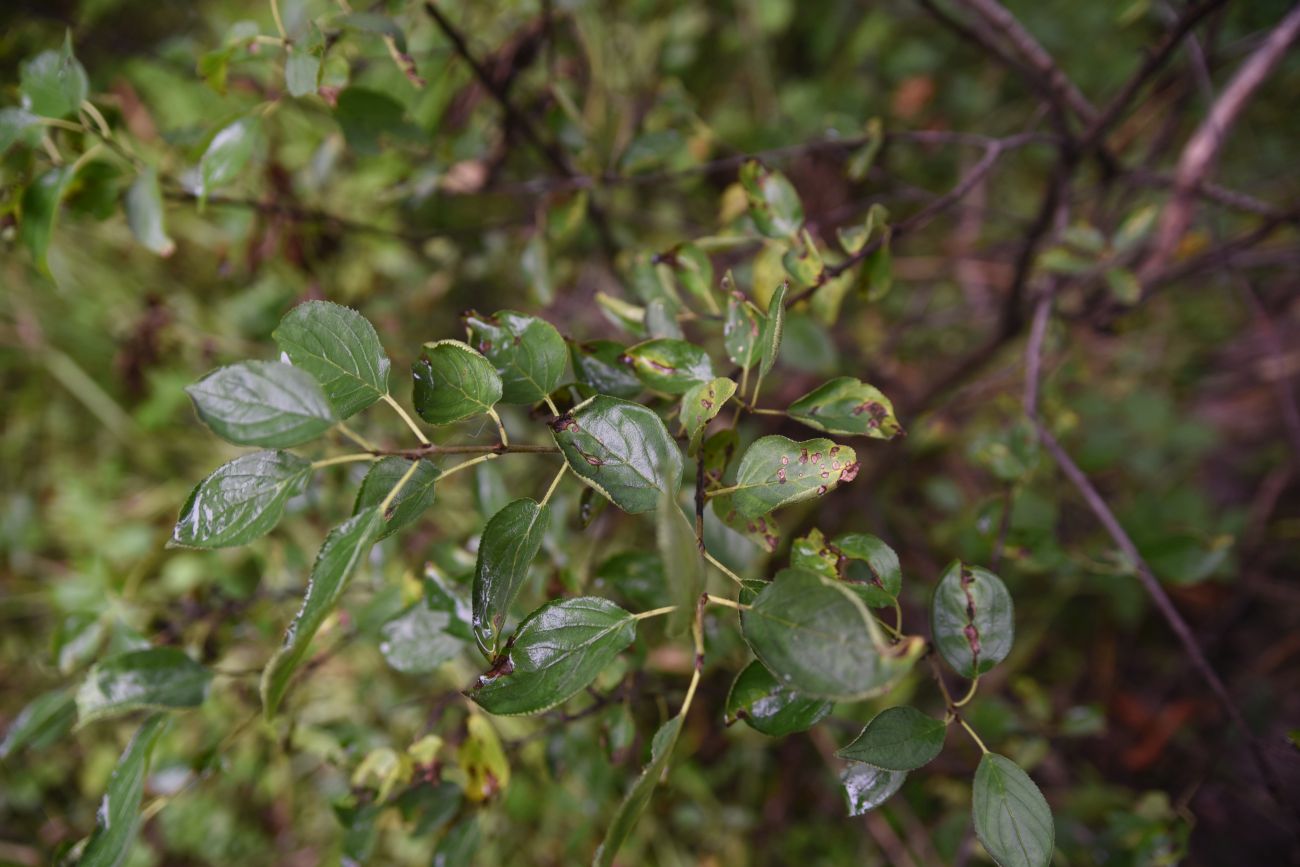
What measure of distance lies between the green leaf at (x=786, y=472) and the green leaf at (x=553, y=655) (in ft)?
0.31

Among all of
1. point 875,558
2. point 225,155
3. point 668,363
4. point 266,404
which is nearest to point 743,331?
point 668,363

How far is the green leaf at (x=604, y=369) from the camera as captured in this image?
0.45 m

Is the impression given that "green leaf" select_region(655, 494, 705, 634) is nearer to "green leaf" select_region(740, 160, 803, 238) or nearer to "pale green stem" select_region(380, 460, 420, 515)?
"pale green stem" select_region(380, 460, 420, 515)

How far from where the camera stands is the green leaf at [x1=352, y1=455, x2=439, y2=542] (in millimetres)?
348

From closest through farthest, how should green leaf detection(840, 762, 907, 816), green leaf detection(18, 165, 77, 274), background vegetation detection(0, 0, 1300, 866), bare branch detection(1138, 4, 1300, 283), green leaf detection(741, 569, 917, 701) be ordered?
green leaf detection(741, 569, 917, 701) < green leaf detection(840, 762, 907, 816) < green leaf detection(18, 165, 77, 274) < background vegetation detection(0, 0, 1300, 866) < bare branch detection(1138, 4, 1300, 283)

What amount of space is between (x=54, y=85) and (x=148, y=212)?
0.10 meters

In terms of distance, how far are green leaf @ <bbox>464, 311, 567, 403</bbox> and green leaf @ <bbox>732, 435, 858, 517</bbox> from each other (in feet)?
0.40

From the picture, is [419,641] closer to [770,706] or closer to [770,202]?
[770,706]

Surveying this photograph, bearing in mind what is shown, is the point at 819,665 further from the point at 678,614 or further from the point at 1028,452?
the point at 1028,452

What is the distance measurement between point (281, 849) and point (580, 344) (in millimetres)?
1197

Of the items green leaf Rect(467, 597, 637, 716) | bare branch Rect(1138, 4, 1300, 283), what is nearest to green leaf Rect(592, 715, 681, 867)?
green leaf Rect(467, 597, 637, 716)

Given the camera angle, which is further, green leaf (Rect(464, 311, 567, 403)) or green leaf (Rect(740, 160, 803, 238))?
green leaf (Rect(740, 160, 803, 238))

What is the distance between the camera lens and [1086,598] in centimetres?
124

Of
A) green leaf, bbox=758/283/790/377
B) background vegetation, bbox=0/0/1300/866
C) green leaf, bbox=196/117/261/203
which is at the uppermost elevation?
green leaf, bbox=196/117/261/203
